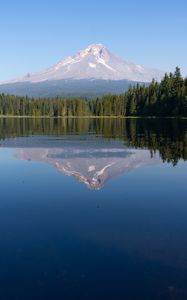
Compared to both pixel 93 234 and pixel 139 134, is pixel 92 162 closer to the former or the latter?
pixel 93 234

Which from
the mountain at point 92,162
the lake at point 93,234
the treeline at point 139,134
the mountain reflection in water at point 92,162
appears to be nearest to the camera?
the lake at point 93,234

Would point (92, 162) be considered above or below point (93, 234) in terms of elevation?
below

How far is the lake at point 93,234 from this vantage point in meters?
11.3

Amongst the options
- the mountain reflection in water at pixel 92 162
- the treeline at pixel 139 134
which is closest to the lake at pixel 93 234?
the mountain reflection in water at pixel 92 162

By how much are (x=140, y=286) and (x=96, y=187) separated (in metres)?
13.3

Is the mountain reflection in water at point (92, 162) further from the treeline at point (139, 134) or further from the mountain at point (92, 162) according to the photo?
the treeline at point (139, 134)

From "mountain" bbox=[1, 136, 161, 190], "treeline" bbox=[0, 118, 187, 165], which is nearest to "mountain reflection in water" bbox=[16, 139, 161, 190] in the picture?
"mountain" bbox=[1, 136, 161, 190]

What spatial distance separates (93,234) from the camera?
15.5 metres

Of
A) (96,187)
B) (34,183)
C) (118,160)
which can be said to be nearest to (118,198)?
(96,187)

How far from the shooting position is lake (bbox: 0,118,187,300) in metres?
11.3

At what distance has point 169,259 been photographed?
1308 cm

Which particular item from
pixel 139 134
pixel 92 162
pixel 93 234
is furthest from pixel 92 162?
pixel 139 134

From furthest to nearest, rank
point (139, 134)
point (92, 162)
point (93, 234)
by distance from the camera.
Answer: point (139, 134), point (92, 162), point (93, 234)

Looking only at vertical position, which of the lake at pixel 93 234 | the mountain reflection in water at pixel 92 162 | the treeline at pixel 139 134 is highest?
the lake at pixel 93 234
